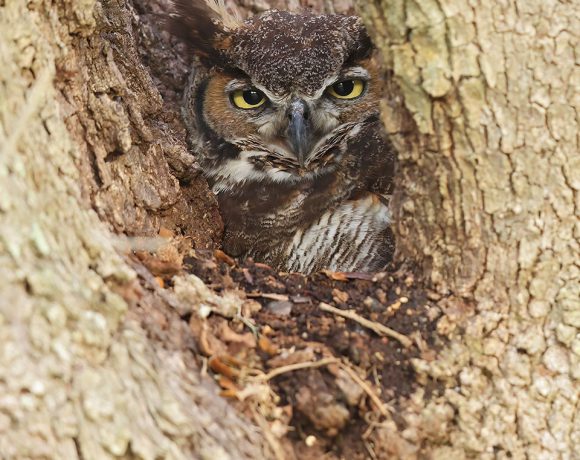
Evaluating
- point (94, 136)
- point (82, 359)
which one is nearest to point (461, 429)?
point (82, 359)

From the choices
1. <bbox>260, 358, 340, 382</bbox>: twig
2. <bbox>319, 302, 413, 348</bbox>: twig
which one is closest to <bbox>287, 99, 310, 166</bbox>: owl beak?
<bbox>319, 302, 413, 348</bbox>: twig

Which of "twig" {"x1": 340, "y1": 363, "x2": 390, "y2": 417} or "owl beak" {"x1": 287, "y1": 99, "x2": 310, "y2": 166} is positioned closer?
"twig" {"x1": 340, "y1": 363, "x2": 390, "y2": 417}

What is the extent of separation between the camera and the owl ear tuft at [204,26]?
9.00 ft

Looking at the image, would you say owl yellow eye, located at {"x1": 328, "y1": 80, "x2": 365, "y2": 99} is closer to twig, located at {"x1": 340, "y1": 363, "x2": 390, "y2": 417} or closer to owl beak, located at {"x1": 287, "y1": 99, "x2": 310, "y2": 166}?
owl beak, located at {"x1": 287, "y1": 99, "x2": 310, "y2": 166}

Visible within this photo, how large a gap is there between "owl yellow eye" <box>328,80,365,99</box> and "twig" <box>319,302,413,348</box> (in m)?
1.21

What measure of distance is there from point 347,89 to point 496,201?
47.8 inches

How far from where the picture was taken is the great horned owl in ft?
8.46

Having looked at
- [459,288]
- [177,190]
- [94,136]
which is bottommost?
[459,288]

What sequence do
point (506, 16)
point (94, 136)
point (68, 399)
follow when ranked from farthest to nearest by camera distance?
point (94, 136), point (506, 16), point (68, 399)

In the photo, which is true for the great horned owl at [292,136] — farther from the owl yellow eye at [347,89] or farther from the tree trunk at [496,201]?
the tree trunk at [496,201]

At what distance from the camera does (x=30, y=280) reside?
123 cm

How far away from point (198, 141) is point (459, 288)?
59.2 inches

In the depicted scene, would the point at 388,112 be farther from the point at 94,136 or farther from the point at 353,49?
the point at 353,49

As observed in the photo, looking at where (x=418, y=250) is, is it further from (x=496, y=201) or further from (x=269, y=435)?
(x=269, y=435)
